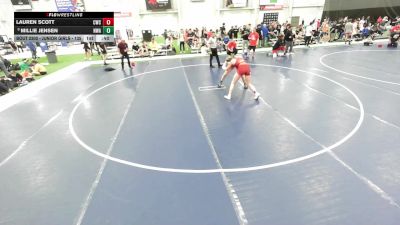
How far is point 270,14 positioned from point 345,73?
17936 millimetres

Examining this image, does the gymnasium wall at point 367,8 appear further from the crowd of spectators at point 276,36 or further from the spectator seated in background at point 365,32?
the spectator seated in background at point 365,32

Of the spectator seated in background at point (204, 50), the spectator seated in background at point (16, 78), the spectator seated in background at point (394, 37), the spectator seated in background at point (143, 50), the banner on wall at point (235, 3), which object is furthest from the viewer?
the banner on wall at point (235, 3)

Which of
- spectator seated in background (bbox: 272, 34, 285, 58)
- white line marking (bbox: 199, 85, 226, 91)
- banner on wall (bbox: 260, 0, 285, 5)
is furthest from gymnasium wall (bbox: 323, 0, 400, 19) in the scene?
white line marking (bbox: 199, 85, 226, 91)

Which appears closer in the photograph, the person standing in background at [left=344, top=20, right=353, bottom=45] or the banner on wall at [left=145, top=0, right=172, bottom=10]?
the person standing in background at [left=344, top=20, right=353, bottom=45]

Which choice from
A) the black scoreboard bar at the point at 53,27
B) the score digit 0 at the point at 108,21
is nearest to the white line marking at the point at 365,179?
the black scoreboard bar at the point at 53,27

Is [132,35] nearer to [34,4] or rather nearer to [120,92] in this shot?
[34,4]

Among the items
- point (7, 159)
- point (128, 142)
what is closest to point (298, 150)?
point (128, 142)

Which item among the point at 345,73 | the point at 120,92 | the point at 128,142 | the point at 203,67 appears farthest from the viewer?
the point at 203,67

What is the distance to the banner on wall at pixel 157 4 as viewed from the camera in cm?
2516

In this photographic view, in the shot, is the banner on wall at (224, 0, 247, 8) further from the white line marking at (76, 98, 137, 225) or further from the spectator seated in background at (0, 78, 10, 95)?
the white line marking at (76, 98, 137, 225)

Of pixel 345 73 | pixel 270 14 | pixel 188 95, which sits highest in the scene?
pixel 270 14

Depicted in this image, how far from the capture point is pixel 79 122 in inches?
294

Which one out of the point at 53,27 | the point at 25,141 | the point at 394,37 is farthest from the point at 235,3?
the point at 25,141

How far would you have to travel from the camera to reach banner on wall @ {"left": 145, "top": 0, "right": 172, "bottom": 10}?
25159mm
